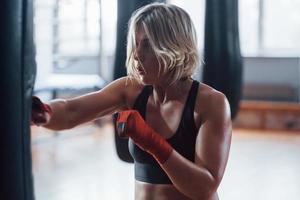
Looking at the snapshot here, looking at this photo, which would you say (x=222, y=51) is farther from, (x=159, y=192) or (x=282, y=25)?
(x=282, y=25)

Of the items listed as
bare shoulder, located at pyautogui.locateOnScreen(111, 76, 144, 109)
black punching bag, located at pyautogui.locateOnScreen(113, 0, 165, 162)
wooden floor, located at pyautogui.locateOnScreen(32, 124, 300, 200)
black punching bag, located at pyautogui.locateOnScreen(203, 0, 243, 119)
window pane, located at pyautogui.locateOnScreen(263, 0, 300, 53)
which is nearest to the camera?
bare shoulder, located at pyautogui.locateOnScreen(111, 76, 144, 109)

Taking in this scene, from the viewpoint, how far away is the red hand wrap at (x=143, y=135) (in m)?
1.27

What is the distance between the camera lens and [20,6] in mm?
773

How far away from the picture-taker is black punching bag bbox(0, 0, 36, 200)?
0.76 meters

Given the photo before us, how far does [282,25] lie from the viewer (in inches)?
243

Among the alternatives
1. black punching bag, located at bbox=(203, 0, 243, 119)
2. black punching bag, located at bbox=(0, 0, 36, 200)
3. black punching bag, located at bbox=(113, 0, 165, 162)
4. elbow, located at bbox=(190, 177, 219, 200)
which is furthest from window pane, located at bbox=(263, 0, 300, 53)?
black punching bag, located at bbox=(0, 0, 36, 200)

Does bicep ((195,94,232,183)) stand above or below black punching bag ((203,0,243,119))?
below

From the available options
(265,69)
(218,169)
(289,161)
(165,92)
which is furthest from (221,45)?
(265,69)

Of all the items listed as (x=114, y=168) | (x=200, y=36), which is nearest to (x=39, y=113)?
(x=114, y=168)

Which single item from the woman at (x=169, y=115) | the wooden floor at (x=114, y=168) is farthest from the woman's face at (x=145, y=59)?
the wooden floor at (x=114, y=168)

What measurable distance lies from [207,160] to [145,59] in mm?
305

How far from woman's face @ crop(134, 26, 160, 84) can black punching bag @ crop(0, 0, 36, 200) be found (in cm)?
55

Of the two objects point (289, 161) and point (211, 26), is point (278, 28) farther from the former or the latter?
point (211, 26)

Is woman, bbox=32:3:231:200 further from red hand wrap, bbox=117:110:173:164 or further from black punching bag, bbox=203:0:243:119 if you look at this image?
black punching bag, bbox=203:0:243:119
